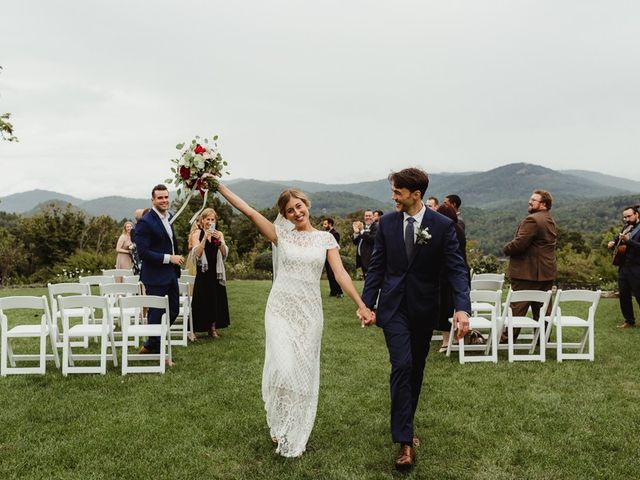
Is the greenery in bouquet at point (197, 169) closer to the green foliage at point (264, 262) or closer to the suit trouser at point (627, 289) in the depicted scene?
the suit trouser at point (627, 289)

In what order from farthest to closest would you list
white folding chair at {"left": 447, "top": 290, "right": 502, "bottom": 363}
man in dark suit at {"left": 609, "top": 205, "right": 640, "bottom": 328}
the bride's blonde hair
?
man in dark suit at {"left": 609, "top": 205, "right": 640, "bottom": 328} → white folding chair at {"left": 447, "top": 290, "right": 502, "bottom": 363} → the bride's blonde hair

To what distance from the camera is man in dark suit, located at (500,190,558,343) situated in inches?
353

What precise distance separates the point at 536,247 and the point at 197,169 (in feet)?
18.8

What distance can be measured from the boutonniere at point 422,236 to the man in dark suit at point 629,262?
7859 mm

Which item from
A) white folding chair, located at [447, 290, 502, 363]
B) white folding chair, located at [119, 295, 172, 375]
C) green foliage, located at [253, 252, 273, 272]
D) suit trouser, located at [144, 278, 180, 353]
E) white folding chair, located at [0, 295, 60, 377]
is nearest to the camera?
white folding chair, located at [0, 295, 60, 377]

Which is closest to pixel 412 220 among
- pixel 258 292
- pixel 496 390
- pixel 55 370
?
pixel 496 390

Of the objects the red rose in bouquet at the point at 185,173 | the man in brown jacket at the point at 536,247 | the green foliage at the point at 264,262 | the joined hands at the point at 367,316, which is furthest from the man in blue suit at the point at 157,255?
the green foliage at the point at 264,262

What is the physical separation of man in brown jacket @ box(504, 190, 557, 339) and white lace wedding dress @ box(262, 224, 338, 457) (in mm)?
4775

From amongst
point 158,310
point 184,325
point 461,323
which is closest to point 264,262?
point 184,325

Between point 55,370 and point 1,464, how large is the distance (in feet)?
10.8

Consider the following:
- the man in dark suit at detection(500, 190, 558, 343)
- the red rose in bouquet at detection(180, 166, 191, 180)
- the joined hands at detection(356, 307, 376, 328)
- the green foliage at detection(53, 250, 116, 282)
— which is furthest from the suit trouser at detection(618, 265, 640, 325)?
the green foliage at detection(53, 250, 116, 282)

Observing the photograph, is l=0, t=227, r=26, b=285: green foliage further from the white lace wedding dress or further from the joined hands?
the joined hands

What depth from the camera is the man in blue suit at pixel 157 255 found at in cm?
834

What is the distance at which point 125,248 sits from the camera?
47.7 feet
